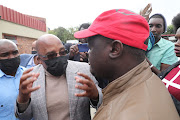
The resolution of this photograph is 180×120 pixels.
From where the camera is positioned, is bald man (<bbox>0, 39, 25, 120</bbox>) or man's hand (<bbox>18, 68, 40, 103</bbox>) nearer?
man's hand (<bbox>18, 68, 40, 103</bbox>)

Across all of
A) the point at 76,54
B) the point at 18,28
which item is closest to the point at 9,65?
the point at 76,54

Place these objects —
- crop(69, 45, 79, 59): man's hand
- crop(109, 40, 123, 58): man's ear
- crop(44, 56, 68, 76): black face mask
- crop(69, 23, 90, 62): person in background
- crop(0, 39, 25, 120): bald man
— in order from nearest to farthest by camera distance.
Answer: crop(109, 40, 123, 58): man's ear, crop(44, 56, 68, 76): black face mask, crop(0, 39, 25, 120): bald man, crop(69, 23, 90, 62): person in background, crop(69, 45, 79, 59): man's hand

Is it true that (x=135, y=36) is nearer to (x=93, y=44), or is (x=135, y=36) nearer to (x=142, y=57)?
(x=142, y=57)

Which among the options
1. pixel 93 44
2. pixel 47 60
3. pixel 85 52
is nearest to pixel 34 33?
pixel 85 52

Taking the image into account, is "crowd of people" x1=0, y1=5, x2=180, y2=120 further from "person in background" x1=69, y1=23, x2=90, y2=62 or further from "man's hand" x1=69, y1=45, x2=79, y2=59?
"man's hand" x1=69, y1=45, x2=79, y2=59

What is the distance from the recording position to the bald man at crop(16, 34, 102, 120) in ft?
5.23

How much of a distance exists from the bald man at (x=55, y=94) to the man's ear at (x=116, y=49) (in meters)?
0.52

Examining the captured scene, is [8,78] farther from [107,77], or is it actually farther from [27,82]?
[107,77]

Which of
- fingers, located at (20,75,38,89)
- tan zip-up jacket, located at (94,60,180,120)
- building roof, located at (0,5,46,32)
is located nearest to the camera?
tan zip-up jacket, located at (94,60,180,120)

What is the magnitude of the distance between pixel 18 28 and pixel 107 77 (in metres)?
10.1

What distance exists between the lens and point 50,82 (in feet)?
6.02

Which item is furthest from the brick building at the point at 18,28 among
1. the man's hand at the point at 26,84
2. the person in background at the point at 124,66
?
the person in background at the point at 124,66

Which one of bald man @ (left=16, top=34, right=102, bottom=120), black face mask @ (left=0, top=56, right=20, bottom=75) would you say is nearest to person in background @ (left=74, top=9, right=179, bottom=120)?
bald man @ (left=16, top=34, right=102, bottom=120)

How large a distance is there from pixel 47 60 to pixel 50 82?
31 centimetres
